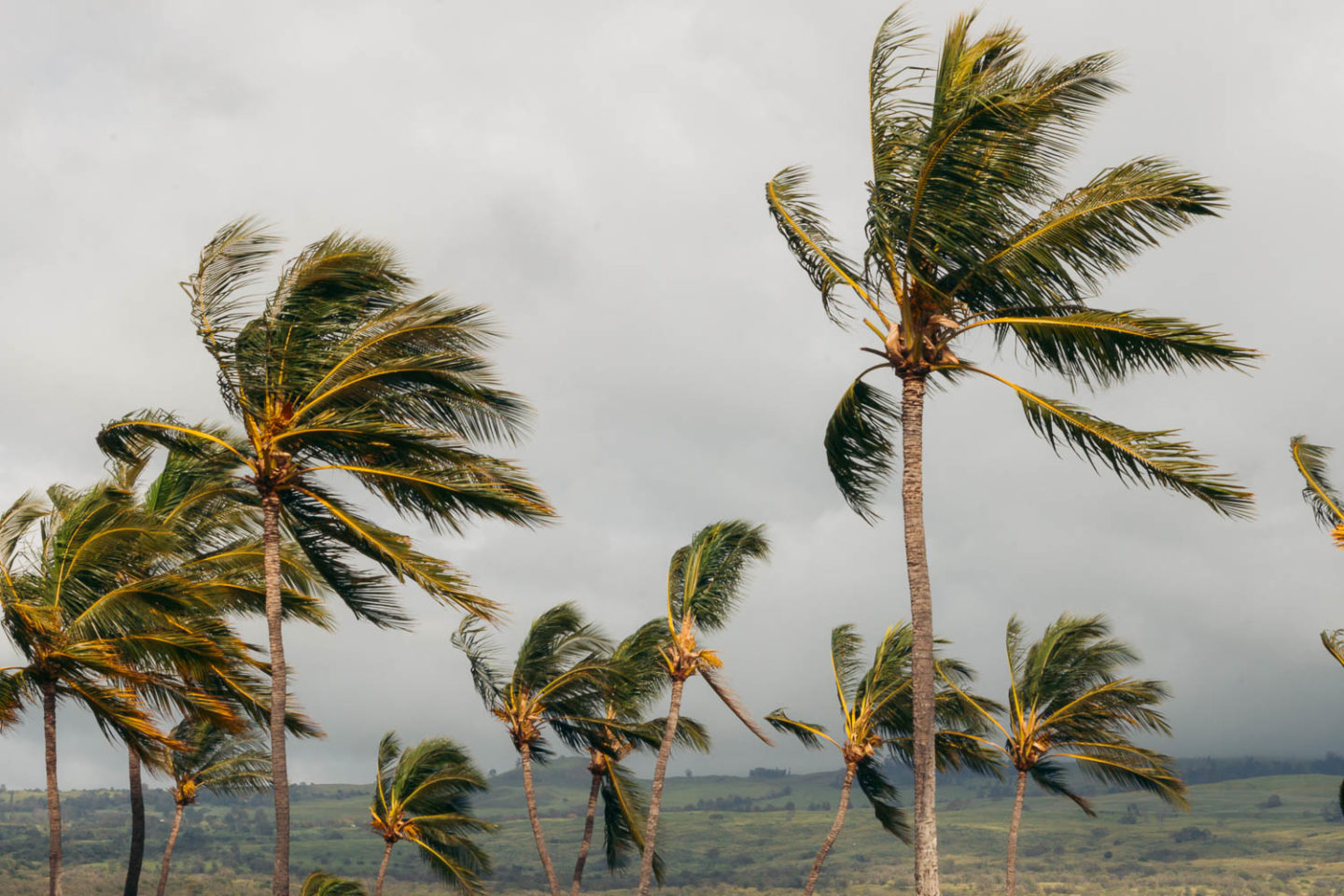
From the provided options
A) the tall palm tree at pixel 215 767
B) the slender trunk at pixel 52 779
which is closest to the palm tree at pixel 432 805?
the tall palm tree at pixel 215 767

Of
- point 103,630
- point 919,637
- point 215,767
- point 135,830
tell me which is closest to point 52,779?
point 103,630

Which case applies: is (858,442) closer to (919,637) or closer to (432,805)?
(919,637)

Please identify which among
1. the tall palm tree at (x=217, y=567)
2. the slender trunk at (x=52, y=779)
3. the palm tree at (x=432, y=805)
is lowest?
the palm tree at (x=432, y=805)

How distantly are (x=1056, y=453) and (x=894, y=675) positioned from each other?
19477 millimetres

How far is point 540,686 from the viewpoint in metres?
32.0

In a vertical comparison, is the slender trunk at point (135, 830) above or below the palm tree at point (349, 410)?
below

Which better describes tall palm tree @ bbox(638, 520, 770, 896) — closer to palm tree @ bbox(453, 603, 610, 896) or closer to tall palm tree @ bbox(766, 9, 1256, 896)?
palm tree @ bbox(453, 603, 610, 896)

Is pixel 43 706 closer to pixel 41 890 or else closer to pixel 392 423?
pixel 392 423

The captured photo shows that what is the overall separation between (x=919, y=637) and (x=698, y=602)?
16541mm

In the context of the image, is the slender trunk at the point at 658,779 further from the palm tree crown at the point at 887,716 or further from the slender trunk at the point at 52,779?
the slender trunk at the point at 52,779

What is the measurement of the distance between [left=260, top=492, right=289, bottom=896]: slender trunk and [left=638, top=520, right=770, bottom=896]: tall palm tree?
49.2 feet

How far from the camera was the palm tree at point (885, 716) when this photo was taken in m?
32.4

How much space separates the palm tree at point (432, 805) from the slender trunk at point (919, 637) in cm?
2326

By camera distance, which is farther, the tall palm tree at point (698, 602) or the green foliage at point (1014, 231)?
the tall palm tree at point (698, 602)
